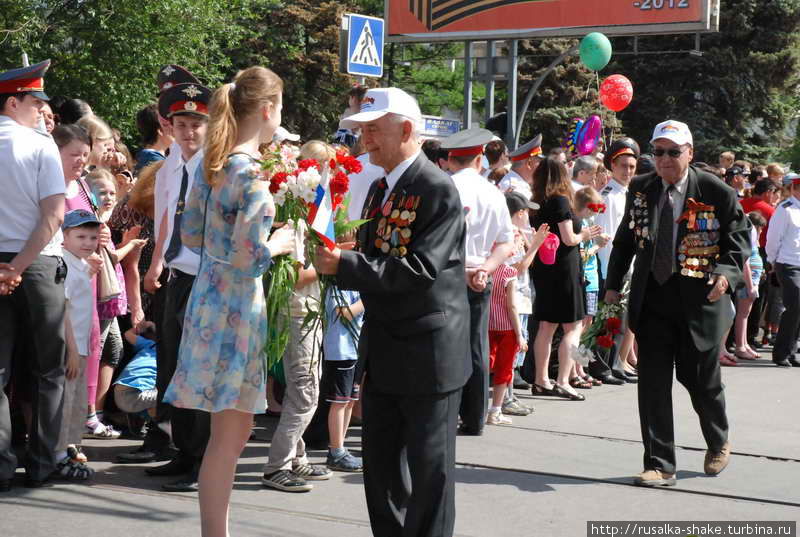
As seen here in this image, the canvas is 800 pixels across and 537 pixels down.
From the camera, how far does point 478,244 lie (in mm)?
7500

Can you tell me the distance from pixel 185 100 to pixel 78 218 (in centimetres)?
97

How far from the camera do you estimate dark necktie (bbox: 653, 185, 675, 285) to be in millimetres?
6539

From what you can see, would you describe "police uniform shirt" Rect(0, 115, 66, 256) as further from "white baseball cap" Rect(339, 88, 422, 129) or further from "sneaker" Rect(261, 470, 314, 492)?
"white baseball cap" Rect(339, 88, 422, 129)

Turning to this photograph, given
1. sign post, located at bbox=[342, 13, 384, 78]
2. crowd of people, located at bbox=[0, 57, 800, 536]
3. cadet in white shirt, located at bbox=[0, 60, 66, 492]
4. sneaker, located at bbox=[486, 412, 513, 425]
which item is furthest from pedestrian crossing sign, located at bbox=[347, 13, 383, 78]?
cadet in white shirt, located at bbox=[0, 60, 66, 492]

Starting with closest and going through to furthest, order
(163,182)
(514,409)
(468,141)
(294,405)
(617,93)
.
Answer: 1. (294,405)
2. (163,182)
3. (468,141)
4. (514,409)
5. (617,93)

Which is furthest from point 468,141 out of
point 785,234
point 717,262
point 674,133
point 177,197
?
point 785,234

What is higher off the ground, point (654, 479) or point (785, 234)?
point (785, 234)

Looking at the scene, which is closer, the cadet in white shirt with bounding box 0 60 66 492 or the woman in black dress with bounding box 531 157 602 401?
the cadet in white shirt with bounding box 0 60 66 492

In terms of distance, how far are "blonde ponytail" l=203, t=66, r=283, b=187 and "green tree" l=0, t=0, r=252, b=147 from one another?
20.1 meters

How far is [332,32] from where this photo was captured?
40.2 m

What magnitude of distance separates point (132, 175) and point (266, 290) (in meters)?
4.21

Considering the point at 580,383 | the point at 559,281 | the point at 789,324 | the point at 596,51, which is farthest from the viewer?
the point at 596,51

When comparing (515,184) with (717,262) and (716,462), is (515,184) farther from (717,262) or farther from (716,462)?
(716,462)

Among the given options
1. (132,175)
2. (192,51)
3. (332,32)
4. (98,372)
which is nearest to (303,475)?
(98,372)
